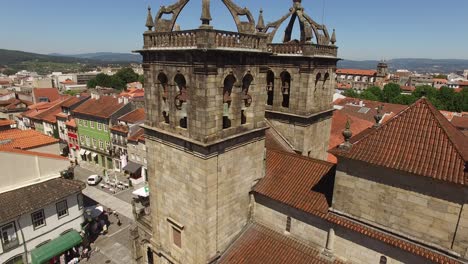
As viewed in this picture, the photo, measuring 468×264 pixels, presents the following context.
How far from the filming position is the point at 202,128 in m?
14.1

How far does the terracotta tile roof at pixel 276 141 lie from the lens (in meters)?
22.8

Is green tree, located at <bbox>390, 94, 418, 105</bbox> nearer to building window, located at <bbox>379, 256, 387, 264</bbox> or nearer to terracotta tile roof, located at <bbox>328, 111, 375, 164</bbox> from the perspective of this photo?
terracotta tile roof, located at <bbox>328, 111, 375, 164</bbox>

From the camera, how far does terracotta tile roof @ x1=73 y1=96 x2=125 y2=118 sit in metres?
53.5

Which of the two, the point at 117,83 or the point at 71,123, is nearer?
the point at 71,123

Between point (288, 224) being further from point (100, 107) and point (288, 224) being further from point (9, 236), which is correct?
point (100, 107)

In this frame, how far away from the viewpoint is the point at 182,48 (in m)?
13.9

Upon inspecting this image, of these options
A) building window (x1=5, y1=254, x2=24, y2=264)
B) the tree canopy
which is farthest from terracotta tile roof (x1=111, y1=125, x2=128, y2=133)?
the tree canopy

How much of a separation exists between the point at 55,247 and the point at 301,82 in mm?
27496

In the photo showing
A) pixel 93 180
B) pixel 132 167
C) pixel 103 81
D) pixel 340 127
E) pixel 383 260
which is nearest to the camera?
pixel 383 260

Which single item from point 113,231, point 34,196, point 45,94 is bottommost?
point 113,231

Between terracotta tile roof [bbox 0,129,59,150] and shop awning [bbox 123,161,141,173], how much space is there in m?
15.1

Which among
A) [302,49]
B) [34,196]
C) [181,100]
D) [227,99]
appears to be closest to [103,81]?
[34,196]

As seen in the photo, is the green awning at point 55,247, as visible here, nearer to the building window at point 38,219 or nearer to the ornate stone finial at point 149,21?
the building window at point 38,219

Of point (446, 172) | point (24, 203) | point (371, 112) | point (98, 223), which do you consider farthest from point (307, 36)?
point (371, 112)
